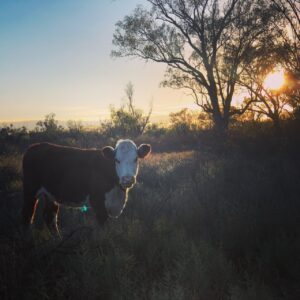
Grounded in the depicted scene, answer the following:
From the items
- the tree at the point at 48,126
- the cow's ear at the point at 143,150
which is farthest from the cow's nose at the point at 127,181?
the tree at the point at 48,126

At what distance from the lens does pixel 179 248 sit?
554 centimetres

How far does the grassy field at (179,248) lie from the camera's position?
4176 millimetres

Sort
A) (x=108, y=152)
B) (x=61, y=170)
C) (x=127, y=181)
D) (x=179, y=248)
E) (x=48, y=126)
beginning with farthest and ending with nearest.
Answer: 1. (x=48, y=126)
2. (x=61, y=170)
3. (x=108, y=152)
4. (x=127, y=181)
5. (x=179, y=248)

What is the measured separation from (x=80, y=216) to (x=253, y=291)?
5.00 m

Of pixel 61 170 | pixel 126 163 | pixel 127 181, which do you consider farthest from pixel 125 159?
pixel 61 170

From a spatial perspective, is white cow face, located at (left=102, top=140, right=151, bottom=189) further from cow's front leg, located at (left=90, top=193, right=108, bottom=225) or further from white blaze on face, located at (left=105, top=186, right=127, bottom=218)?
cow's front leg, located at (left=90, top=193, right=108, bottom=225)

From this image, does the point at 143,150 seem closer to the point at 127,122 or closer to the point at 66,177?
the point at 66,177

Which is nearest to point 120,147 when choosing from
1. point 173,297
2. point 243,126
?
point 173,297

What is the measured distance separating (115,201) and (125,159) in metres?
0.85

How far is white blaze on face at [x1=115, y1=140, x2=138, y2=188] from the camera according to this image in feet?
21.7

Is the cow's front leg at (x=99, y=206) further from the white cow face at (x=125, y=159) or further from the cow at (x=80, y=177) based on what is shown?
the white cow face at (x=125, y=159)

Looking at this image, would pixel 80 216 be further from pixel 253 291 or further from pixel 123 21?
pixel 123 21

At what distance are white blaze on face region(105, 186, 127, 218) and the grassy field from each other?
0.20 meters

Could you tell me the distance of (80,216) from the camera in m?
8.32
